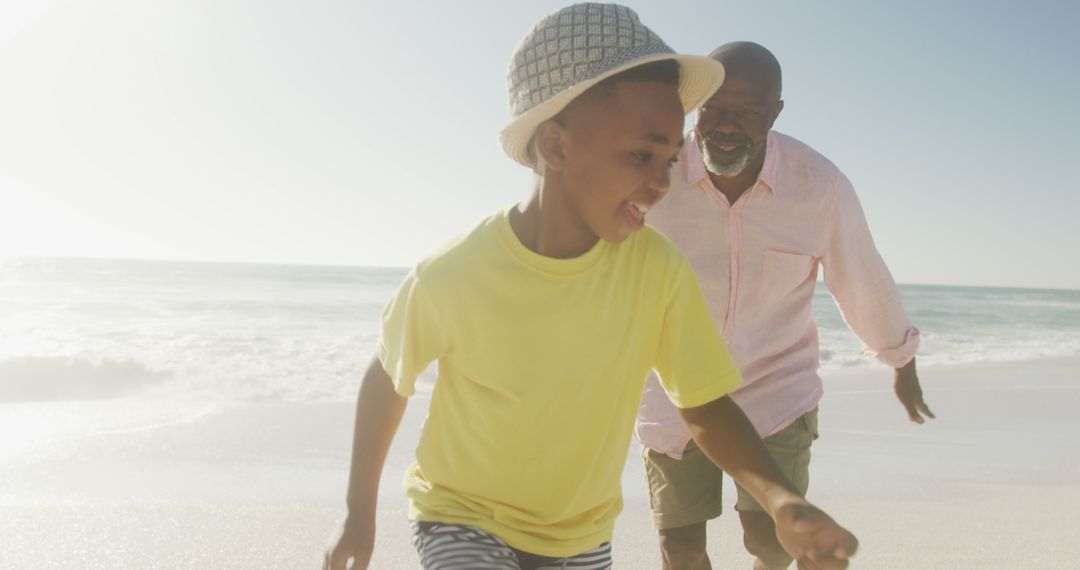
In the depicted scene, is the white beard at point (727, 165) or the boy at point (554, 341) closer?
the boy at point (554, 341)

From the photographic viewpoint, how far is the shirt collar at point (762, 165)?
296 centimetres

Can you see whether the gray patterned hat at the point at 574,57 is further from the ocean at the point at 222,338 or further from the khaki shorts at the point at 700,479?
the ocean at the point at 222,338

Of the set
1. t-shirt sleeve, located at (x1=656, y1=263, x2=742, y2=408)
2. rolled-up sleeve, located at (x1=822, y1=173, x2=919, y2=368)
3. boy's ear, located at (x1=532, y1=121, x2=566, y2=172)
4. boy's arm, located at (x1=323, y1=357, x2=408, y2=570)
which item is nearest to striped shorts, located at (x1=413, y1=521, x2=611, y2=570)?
boy's arm, located at (x1=323, y1=357, x2=408, y2=570)

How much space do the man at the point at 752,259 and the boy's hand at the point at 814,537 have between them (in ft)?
4.34

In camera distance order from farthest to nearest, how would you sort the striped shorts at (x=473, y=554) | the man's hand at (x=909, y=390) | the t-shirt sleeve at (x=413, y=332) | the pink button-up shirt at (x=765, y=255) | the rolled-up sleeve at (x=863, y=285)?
the man's hand at (x=909, y=390) → the rolled-up sleeve at (x=863, y=285) → the pink button-up shirt at (x=765, y=255) → the t-shirt sleeve at (x=413, y=332) → the striped shorts at (x=473, y=554)

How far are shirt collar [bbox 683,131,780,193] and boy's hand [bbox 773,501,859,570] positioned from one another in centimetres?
144

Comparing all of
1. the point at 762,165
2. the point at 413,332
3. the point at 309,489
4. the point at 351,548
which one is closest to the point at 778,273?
the point at 762,165

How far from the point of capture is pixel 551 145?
6.66 feet

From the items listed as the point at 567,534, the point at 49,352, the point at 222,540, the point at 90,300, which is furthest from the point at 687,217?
Result: the point at 90,300

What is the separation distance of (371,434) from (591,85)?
83cm

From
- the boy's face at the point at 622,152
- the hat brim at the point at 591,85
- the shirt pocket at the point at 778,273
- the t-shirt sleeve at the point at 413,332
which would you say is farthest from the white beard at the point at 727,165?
the t-shirt sleeve at the point at 413,332

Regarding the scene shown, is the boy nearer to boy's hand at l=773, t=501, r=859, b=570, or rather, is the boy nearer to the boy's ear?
the boy's ear

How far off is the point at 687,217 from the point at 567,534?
1304mm

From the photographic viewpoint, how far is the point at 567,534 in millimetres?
1962
